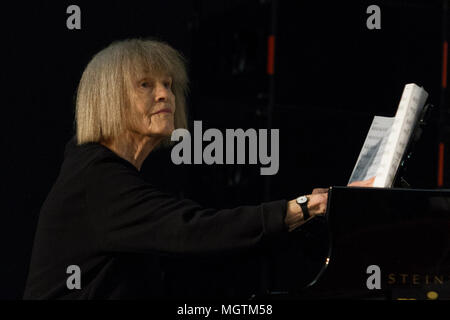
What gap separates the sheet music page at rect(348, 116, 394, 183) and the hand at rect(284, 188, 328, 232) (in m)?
0.13

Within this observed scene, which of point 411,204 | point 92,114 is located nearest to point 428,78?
point 411,204

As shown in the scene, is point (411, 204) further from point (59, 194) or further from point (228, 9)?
point (228, 9)

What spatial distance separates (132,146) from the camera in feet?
9.21

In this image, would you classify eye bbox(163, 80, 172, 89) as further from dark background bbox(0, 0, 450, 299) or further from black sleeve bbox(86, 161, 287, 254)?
dark background bbox(0, 0, 450, 299)

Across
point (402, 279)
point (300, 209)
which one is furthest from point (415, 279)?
point (300, 209)

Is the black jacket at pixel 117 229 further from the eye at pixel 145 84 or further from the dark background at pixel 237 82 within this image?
the dark background at pixel 237 82

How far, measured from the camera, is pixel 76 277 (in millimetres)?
2604

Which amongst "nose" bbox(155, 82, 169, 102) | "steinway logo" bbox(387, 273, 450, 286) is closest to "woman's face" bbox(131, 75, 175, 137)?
"nose" bbox(155, 82, 169, 102)

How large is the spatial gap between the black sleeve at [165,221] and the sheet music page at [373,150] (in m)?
0.29

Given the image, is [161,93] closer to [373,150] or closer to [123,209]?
[123,209]

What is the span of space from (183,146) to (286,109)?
0.58 meters

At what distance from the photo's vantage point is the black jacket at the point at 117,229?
2463 millimetres

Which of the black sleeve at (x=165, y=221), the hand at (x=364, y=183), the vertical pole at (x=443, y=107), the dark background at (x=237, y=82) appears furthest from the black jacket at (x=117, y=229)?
the vertical pole at (x=443, y=107)

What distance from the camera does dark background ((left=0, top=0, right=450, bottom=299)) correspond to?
3.82m
